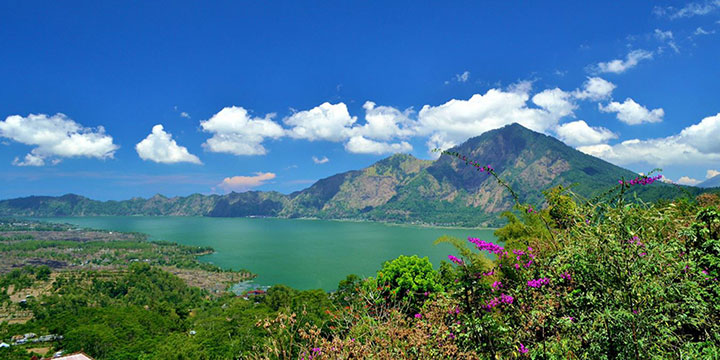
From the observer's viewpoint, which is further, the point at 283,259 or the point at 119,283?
the point at 283,259

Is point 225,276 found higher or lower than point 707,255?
lower

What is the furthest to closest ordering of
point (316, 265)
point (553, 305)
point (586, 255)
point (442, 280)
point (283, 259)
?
point (283, 259)
point (316, 265)
point (442, 280)
point (553, 305)
point (586, 255)

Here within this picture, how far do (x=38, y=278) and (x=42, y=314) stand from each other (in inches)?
1000

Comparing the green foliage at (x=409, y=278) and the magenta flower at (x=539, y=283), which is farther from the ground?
the magenta flower at (x=539, y=283)

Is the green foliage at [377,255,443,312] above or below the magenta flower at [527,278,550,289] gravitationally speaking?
below

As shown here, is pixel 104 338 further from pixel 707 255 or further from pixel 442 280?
pixel 707 255

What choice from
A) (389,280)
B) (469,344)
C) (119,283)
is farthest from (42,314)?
(469,344)

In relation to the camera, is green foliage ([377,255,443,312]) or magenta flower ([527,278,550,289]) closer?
magenta flower ([527,278,550,289])

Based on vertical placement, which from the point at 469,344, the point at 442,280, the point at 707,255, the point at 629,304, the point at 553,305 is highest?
the point at 707,255

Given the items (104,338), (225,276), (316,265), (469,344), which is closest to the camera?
(469,344)

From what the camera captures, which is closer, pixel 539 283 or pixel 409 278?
pixel 539 283

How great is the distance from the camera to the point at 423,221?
598 feet

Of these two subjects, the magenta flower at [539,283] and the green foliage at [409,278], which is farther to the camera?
the green foliage at [409,278]

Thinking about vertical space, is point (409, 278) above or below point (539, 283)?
below
